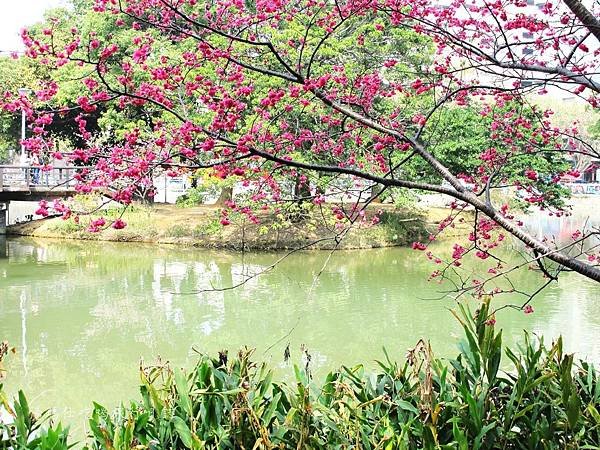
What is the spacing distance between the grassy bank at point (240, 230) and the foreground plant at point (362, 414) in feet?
34.8

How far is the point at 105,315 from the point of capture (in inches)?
316

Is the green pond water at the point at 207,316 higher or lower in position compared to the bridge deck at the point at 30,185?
lower

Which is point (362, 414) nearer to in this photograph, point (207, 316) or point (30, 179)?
point (207, 316)

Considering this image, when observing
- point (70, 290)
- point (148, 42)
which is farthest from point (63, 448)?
point (70, 290)

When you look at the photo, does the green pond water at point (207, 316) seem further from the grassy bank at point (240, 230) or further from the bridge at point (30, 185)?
the bridge at point (30, 185)

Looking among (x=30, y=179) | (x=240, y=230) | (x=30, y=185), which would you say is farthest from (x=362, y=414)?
(x=30, y=179)

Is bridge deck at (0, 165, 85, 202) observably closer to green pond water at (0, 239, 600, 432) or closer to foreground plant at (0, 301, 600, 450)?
green pond water at (0, 239, 600, 432)

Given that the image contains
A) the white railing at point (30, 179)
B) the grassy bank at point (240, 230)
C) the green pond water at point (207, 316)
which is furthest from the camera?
the white railing at point (30, 179)

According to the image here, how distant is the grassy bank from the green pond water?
110 centimetres

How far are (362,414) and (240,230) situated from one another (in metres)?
12.1

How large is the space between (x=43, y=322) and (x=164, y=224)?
7.89 meters

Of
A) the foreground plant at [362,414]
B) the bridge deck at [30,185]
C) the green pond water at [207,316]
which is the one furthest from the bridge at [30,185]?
the foreground plant at [362,414]

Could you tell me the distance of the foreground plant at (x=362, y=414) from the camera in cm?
196

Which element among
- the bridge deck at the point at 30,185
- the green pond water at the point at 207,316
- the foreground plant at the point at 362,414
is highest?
the bridge deck at the point at 30,185
